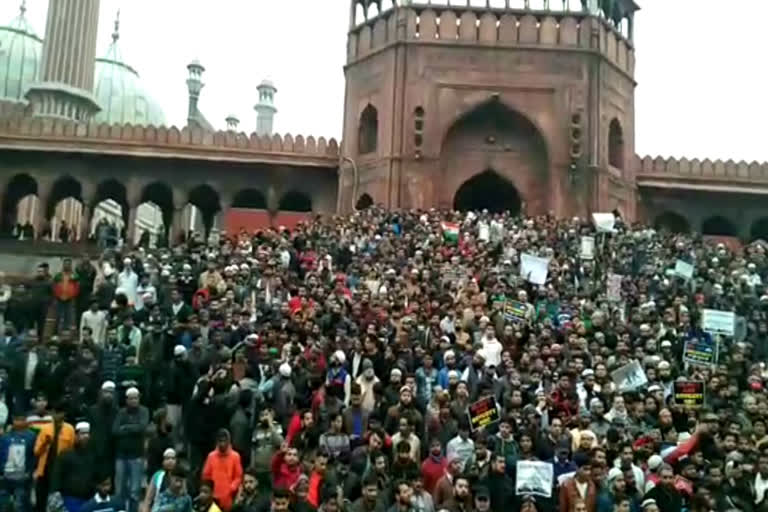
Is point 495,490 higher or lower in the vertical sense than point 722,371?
lower

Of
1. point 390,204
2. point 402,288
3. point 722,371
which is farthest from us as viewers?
point 390,204

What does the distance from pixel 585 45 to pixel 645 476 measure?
60.8 feet

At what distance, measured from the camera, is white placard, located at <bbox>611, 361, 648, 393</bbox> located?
1070 cm

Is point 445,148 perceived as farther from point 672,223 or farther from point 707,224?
point 707,224

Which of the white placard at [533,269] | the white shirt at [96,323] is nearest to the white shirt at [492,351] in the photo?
the white placard at [533,269]

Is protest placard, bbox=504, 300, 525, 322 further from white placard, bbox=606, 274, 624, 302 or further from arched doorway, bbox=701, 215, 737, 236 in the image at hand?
arched doorway, bbox=701, 215, 737, 236

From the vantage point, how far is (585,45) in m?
25.5

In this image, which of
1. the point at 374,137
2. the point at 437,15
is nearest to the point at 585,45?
the point at 437,15

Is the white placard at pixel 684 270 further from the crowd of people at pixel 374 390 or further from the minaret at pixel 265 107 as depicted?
the minaret at pixel 265 107

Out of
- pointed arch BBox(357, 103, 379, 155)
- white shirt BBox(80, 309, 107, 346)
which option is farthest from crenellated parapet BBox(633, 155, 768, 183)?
white shirt BBox(80, 309, 107, 346)

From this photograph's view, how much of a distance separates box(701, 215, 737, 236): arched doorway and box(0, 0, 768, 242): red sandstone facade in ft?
0.15

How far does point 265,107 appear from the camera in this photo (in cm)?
6109

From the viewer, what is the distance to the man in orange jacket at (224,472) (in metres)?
8.41

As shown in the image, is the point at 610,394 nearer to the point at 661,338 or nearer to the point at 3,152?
the point at 661,338
